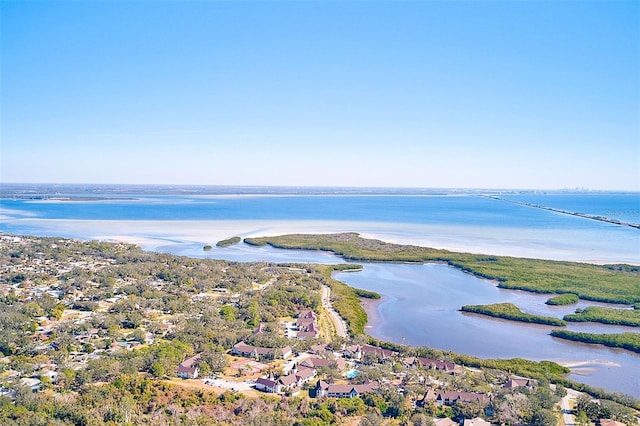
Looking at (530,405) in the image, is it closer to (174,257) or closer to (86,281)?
(86,281)

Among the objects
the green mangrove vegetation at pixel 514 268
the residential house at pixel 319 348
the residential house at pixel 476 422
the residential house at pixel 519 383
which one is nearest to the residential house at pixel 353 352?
the residential house at pixel 319 348

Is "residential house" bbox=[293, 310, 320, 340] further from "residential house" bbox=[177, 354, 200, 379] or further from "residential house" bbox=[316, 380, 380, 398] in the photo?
"residential house" bbox=[177, 354, 200, 379]

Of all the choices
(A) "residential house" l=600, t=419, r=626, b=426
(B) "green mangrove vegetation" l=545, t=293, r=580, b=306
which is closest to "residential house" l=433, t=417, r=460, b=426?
(A) "residential house" l=600, t=419, r=626, b=426

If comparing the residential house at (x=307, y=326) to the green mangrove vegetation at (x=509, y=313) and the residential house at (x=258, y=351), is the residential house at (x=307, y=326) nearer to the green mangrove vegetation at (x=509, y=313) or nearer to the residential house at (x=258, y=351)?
the residential house at (x=258, y=351)

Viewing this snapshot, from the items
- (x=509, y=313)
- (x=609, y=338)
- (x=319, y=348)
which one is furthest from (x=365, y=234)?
(x=319, y=348)

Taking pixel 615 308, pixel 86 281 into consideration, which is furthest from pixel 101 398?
pixel 615 308

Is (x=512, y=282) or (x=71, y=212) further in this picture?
(x=71, y=212)

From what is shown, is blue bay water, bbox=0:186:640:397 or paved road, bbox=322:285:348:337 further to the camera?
paved road, bbox=322:285:348:337
